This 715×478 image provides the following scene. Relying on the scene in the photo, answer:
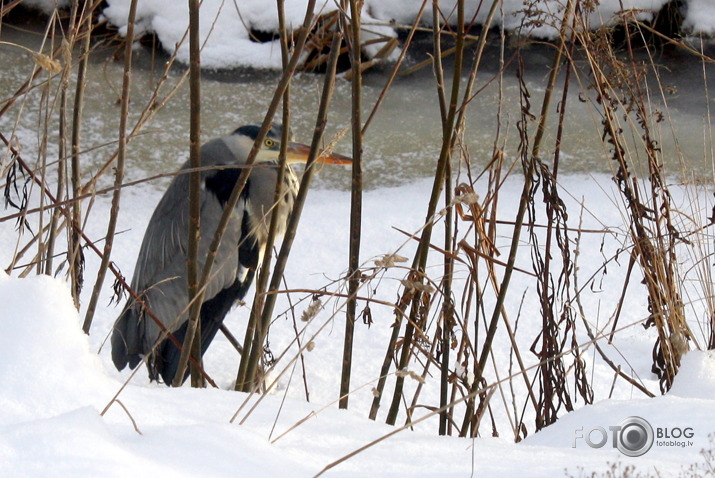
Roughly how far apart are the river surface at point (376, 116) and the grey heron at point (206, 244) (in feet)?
3.22

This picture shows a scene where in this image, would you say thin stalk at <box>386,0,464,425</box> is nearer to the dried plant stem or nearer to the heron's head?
the dried plant stem

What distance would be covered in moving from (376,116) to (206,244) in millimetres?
2184

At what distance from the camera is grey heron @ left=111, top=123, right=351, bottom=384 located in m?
2.59

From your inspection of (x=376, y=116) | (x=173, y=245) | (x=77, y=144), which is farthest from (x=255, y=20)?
(x=77, y=144)

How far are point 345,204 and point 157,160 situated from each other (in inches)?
39.0

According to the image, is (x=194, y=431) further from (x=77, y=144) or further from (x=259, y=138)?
(x=77, y=144)

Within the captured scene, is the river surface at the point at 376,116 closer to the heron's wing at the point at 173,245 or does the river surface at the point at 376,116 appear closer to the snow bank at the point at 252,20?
the snow bank at the point at 252,20

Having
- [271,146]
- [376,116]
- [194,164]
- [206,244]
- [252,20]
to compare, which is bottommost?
[206,244]

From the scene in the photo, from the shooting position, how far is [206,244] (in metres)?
2.75

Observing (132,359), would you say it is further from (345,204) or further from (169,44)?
(169,44)

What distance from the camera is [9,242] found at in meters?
3.28

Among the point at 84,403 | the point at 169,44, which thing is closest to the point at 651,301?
the point at 84,403

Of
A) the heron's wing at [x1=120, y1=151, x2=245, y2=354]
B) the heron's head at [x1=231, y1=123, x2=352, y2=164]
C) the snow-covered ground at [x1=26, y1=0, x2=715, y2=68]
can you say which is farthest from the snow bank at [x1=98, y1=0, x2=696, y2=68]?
the heron's wing at [x1=120, y1=151, x2=245, y2=354]

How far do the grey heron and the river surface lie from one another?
98 centimetres
